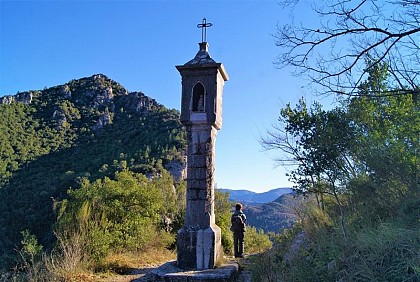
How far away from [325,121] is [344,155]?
75.5 inches

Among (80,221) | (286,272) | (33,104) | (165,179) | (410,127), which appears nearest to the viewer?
(286,272)

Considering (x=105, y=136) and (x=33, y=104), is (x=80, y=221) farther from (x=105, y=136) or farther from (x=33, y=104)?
(x=33, y=104)

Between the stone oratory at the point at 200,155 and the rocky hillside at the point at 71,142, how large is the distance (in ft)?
69.5

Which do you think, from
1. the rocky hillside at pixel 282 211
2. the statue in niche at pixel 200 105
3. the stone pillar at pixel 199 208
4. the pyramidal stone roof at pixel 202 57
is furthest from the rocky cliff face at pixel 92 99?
the stone pillar at pixel 199 208

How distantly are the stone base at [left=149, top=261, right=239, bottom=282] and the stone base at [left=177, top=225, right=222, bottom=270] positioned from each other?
19 centimetres

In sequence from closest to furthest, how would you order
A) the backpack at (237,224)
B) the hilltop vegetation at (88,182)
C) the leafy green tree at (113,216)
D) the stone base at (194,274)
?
1. the stone base at (194,274)
2. the hilltop vegetation at (88,182)
3. the leafy green tree at (113,216)
4. the backpack at (237,224)

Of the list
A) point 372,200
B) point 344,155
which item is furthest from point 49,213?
point 372,200

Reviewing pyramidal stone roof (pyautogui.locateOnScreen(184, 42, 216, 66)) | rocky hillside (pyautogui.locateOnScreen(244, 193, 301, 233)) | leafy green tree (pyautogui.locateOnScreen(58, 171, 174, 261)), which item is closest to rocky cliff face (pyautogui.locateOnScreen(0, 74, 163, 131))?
rocky hillside (pyautogui.locateOnScreen(244, 193, 301, 233))

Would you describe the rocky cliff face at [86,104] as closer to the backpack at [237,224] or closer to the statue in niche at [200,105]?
the backpack at [237,224]

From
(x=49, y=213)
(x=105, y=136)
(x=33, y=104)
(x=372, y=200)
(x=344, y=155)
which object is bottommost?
(x=49, y=213)

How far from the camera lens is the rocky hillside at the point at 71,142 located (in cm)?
3005

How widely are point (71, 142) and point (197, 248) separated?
38.3 metres

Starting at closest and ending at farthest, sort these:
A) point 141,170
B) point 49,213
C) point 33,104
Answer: point 49,213 < point 141,170 < point 33,104

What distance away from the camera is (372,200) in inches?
174
